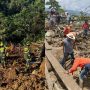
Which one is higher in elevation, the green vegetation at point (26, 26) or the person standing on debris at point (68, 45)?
the person standing on debris at point (68, 45)

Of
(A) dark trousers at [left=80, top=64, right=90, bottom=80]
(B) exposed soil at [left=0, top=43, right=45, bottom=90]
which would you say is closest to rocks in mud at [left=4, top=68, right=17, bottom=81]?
(B) exposed soil at [left=0, top=43, right=45, bottom=90]

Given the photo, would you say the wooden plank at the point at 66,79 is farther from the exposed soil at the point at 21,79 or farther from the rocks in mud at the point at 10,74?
the rocks in mud at the point at 10,74

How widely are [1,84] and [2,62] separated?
2927 millimetres

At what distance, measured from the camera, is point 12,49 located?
49.9 feet

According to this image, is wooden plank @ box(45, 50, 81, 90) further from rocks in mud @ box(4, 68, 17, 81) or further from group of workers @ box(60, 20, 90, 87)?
rocks in mud @ box(4, 68, 17, 81)

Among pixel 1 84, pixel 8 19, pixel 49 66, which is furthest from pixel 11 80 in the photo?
pixel 8 19

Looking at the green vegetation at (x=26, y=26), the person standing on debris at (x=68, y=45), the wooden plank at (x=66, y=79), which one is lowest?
the green vegetation at (x=26, y=26)

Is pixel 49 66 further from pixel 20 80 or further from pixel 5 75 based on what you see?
pixel 5 75

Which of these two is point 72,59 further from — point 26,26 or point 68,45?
point 26,26

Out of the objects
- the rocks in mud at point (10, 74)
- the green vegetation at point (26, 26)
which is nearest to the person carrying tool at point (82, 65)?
the rocks in mud at point (10, 74)

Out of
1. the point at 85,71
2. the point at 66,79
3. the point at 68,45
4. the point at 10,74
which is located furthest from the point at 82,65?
the point at 10,74

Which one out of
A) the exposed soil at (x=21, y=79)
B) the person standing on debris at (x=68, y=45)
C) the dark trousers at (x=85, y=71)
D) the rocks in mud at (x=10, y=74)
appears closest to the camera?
the dark trousers at (x=85, y=71)

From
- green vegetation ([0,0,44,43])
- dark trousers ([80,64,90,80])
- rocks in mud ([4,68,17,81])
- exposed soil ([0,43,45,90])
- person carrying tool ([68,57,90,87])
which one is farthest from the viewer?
green vegetation ([0,0,44,43])

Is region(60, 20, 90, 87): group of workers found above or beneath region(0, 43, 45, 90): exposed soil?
A: above
